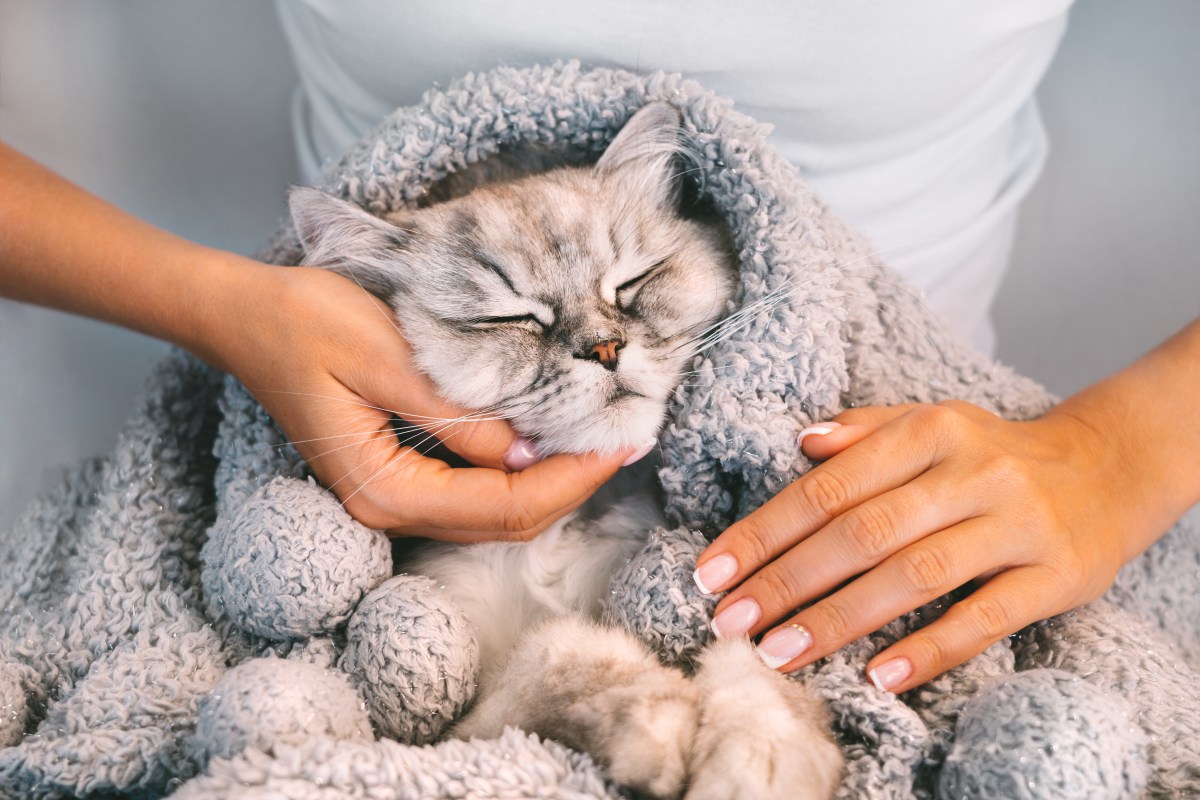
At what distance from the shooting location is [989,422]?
1.08 metres

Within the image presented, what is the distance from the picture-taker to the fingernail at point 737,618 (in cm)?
93

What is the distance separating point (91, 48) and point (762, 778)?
199 cm

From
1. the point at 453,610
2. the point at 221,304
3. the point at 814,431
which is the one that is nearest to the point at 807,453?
the point at 814,431

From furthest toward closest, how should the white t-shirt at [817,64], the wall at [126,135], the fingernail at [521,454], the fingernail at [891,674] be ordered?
the wall at [126,135] → the white t-shirt at [817,64] → the fingernail at [521,454] → the fingernail at [891,674]

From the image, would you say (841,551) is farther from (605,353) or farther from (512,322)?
(512,322)

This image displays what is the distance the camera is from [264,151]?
78.9 inches

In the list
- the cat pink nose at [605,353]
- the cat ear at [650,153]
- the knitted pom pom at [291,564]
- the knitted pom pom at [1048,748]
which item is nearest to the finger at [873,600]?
the knitted pom pom at [1048,748]

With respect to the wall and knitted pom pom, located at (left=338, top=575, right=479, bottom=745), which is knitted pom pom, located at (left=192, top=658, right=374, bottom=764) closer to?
knitted pom pom, located at (left=338, top=575, right=479, bottom=745)

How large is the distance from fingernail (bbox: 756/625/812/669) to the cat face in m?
0.30

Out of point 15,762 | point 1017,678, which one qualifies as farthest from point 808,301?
point 15,762

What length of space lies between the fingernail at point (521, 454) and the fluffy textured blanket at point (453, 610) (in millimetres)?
189

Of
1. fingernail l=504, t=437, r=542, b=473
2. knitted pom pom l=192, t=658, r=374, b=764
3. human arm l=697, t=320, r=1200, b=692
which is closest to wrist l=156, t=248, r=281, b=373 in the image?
fingernail l=504, t=437, r=542, b=473

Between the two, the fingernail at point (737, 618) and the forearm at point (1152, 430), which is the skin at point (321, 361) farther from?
the forearm at point (1152, 430)

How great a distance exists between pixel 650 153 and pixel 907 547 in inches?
25.6
